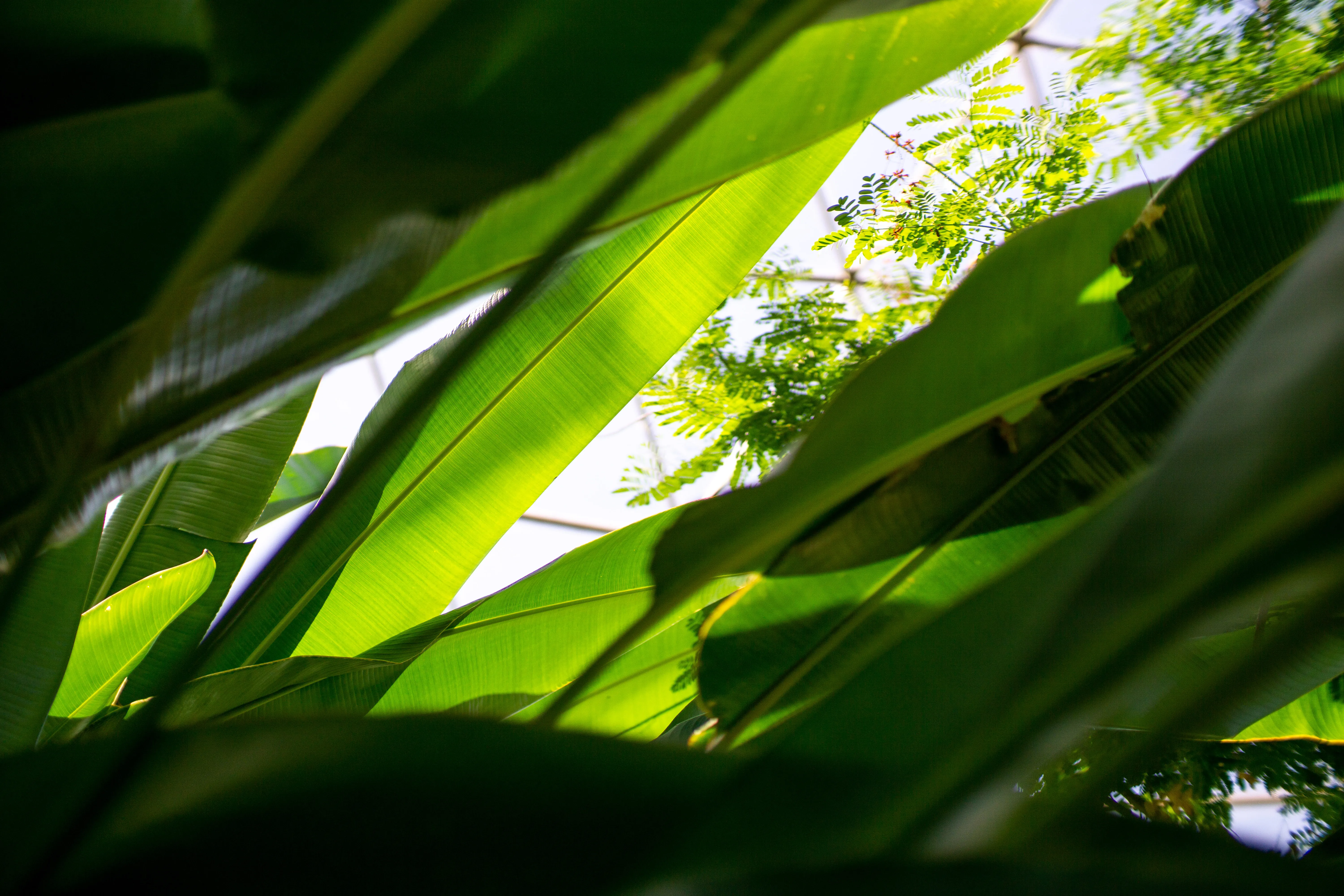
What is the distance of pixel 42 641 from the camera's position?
593mm

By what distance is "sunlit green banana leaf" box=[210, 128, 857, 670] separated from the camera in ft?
2.72

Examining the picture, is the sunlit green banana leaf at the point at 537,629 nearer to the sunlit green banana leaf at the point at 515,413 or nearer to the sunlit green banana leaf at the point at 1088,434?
the sunlit green banana leaf at the point at 515,413

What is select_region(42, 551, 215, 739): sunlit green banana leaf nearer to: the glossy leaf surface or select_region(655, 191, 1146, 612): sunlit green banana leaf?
the glossy leaf surface

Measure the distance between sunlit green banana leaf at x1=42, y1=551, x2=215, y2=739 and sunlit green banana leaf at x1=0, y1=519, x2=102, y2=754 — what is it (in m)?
0.10

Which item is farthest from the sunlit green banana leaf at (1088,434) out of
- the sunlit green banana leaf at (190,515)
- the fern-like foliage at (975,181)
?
the fern-like foliage at (975,181)

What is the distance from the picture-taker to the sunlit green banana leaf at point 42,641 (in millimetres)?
584

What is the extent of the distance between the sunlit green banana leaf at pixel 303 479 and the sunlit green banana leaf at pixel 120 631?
18.5 inches

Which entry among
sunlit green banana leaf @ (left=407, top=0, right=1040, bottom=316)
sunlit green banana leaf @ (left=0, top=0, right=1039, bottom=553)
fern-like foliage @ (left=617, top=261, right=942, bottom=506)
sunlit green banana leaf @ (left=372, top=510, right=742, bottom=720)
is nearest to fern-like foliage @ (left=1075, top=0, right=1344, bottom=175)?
fern-like foliage @ (left=617, top=261, right=942, bottom=506)

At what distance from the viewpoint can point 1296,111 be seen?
0.51 m

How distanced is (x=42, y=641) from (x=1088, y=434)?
0.78 m

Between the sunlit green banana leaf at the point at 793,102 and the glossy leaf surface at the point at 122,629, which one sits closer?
the sunlit green banana leaf at the point at 793,102

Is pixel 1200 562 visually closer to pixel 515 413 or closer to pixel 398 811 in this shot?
pixel 398 811

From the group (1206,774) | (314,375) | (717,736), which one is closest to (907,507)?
(717,736)

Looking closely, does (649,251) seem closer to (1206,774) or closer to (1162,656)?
(1162,656)
